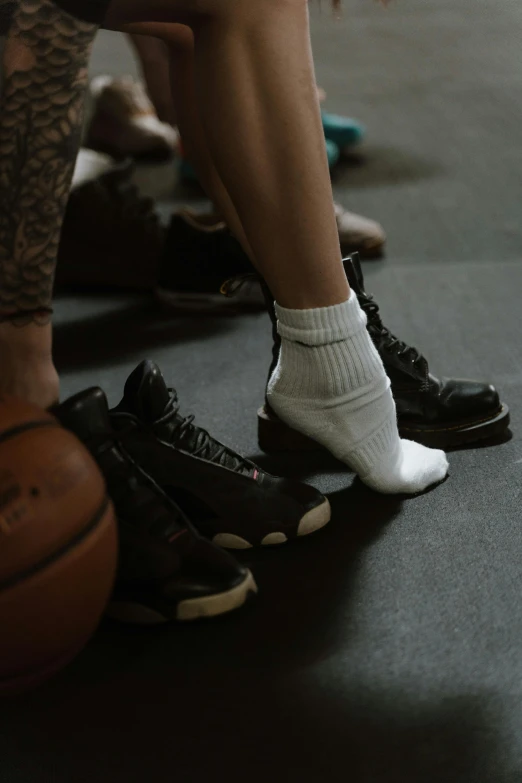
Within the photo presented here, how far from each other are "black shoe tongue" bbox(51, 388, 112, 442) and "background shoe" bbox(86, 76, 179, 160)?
2121 millimetres

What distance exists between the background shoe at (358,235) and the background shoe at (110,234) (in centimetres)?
43

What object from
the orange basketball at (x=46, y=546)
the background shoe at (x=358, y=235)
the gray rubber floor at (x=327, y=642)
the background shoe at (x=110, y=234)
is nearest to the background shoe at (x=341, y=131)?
the background shoe at (x=358, y=235)

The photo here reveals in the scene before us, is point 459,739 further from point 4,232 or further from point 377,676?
point 4,232

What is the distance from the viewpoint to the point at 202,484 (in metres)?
1.08

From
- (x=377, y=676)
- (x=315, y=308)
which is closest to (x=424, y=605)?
(x=377, y=676)

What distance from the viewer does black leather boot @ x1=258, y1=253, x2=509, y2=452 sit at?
129cm

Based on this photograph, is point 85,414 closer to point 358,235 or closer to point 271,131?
point 271,131

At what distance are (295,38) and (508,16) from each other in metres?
4.36

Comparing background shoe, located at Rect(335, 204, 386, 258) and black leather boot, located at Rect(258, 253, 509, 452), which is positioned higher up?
black leather boot, located at Rect(258, 253, 509, 452)

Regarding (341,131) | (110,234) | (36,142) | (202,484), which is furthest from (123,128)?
(202,484)

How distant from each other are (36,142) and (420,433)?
683 mm

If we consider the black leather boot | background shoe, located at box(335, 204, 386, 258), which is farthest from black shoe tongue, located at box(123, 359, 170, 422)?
background shoe, located at box(335, 204, 386, 258)

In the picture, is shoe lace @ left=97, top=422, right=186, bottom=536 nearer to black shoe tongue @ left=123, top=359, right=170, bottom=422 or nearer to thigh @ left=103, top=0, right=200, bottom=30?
black shoe tongue @ left=123, top=359, right=170, bottom=422

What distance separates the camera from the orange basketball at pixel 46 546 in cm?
79
